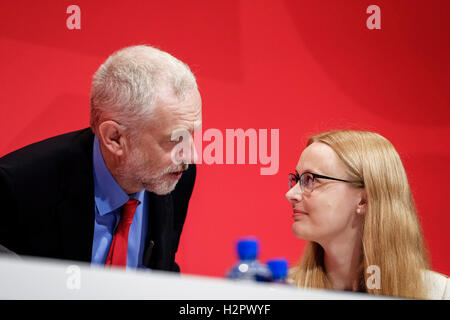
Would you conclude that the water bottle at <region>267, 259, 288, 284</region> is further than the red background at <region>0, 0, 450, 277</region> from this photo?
No

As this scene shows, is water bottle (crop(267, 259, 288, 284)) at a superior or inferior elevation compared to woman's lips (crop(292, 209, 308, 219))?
inferior

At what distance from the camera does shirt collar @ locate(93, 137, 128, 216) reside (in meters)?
2.44

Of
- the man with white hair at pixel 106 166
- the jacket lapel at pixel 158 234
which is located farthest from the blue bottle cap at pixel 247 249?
the jacket lapel at pixel 158 234

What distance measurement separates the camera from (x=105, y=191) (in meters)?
2.44

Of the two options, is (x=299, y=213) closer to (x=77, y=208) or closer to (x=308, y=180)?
(x=308, y=180)

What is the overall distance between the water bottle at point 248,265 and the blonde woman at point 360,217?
0.67 meters

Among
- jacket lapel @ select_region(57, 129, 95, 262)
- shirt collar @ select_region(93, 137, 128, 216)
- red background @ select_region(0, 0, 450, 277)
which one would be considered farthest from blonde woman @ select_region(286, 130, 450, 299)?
jacket lapel @ select_region(57, 129, 95, 262)

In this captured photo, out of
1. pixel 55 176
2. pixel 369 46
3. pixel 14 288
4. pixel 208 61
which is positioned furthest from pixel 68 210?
pixel 369 46

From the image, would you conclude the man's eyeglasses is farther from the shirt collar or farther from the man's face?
the shirt collar

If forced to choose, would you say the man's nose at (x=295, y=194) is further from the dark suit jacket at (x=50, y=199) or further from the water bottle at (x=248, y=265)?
the dark suit jacket at (x=50, y=199)

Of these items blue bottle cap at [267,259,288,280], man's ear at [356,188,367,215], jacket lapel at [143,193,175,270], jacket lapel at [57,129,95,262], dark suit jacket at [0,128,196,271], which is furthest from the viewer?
jacket lapel at [143,193,175,270]

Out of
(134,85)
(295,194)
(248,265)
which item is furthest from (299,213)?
(134,85)

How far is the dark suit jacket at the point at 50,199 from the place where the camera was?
88.2 inches

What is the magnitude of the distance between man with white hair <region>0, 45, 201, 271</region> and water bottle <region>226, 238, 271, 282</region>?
0.71m
